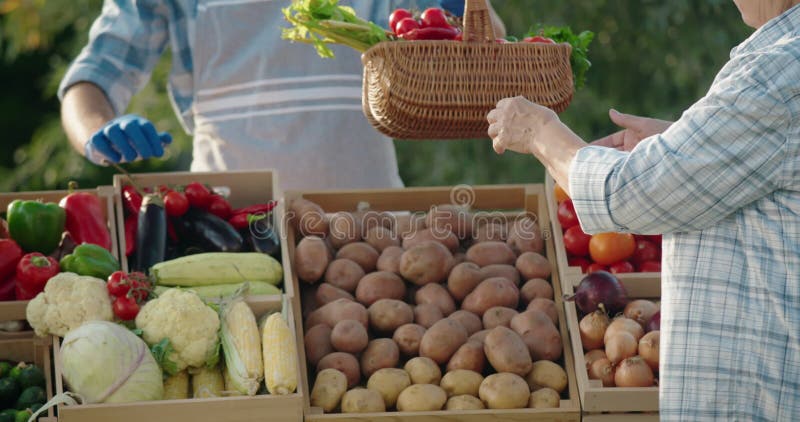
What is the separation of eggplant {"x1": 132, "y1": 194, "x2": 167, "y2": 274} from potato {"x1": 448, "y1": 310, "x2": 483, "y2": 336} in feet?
3.04

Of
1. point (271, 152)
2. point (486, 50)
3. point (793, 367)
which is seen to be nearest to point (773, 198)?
point (793, 367)

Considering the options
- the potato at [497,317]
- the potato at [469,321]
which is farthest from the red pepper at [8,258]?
the potato at [497,317]

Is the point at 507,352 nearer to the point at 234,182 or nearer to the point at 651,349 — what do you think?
the point at 651,349

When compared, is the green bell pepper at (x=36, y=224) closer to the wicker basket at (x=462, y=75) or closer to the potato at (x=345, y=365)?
the potato at (x=345, y=365)

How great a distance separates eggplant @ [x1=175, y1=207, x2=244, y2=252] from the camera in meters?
3.46

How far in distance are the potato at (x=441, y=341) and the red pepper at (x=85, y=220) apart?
1056mm

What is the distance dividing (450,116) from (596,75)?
235 inches

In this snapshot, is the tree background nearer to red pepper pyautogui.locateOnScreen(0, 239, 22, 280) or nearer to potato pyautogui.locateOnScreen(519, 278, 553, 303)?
potato pyautogui.locateOnScreen(519, 278, 553, 303)

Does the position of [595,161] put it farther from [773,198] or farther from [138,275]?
[138,275]

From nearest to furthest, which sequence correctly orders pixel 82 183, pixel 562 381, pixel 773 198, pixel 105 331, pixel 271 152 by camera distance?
pixel 773 198, pixel 105 331, pixel 562 381, pixel 271 152, pixel 82 183

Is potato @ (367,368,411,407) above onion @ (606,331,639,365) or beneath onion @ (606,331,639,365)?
beneath

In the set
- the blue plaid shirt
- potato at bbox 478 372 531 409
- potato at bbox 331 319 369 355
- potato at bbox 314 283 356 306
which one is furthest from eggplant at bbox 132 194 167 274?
the blue plaid shirt

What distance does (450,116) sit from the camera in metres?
3.05

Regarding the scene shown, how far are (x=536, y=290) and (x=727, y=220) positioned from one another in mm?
1268
